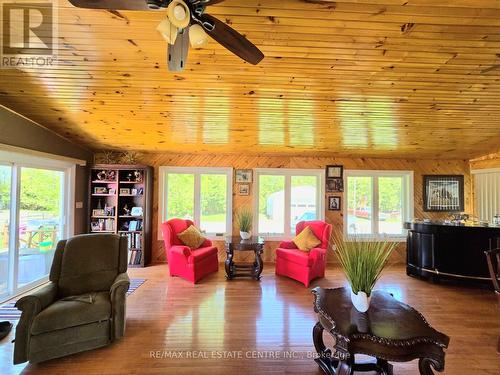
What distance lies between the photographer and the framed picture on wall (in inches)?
226

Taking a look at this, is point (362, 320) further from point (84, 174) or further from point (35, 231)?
point (84, 174)

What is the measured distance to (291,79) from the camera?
9.23ft

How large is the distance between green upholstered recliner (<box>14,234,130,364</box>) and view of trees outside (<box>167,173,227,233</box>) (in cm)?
261

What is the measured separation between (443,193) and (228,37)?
20.5ft

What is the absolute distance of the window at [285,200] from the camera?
5.70 meters

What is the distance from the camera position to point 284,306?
3.37 meters

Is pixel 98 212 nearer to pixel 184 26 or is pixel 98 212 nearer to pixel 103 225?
pixel 103 225

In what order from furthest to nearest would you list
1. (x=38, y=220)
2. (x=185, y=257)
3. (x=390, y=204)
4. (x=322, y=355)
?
1. (x=390, y=204)
2. (x=185, y=257)
3. (x=38, y=220)
4. (x=322, y=355)

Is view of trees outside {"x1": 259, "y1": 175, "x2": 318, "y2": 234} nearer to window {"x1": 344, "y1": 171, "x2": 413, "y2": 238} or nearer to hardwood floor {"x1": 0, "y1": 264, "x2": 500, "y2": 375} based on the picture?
window {"x1": 344, "y1": 171, "x2": 413, "y2": 238}

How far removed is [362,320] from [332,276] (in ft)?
10.1

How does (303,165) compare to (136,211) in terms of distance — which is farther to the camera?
(303,165)

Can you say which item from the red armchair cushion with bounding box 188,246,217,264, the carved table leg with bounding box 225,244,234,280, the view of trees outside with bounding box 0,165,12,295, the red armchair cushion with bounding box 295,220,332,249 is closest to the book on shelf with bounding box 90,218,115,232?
the view of trees outside with bounding box 0,165,12,295

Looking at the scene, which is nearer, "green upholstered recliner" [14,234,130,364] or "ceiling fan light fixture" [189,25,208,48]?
"ceiling fan light fixture" [189,25,208,48]
